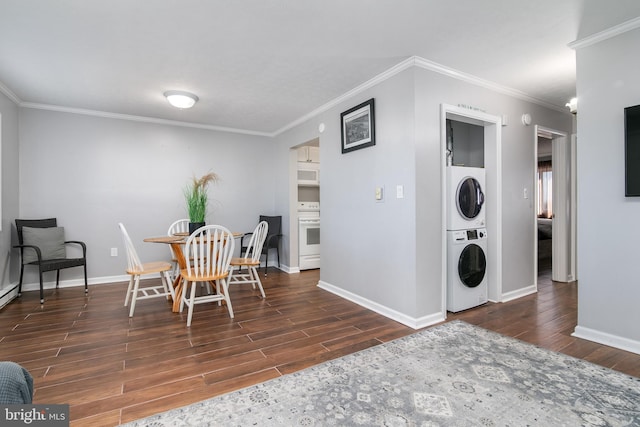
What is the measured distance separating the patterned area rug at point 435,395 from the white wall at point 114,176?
12.0 feet

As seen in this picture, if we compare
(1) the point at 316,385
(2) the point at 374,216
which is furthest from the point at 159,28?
(1) the point at 316,385

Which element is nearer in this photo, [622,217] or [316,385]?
[316,385]

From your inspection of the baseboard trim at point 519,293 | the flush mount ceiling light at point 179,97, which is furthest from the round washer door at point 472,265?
the flush mount ceiling light at point 179,97

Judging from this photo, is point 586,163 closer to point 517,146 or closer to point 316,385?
point 517,146

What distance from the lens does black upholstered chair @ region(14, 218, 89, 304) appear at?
358 cm

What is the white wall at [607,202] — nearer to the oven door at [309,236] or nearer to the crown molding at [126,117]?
the oven door at [309,236]

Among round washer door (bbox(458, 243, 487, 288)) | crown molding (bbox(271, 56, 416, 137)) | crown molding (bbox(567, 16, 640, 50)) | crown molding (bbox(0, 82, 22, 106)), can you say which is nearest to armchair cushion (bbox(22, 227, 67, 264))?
crown molding (bbox(0, 82, 22, 106))

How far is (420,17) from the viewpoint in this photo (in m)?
2.15

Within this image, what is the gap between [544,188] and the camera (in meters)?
7.58

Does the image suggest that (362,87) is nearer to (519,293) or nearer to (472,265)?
(472,265)

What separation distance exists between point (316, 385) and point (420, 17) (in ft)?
8.35

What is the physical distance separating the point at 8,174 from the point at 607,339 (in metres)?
6.28

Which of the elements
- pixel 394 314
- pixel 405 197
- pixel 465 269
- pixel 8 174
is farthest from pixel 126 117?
pixel 465 269

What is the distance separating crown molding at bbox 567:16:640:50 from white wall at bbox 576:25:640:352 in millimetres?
33
